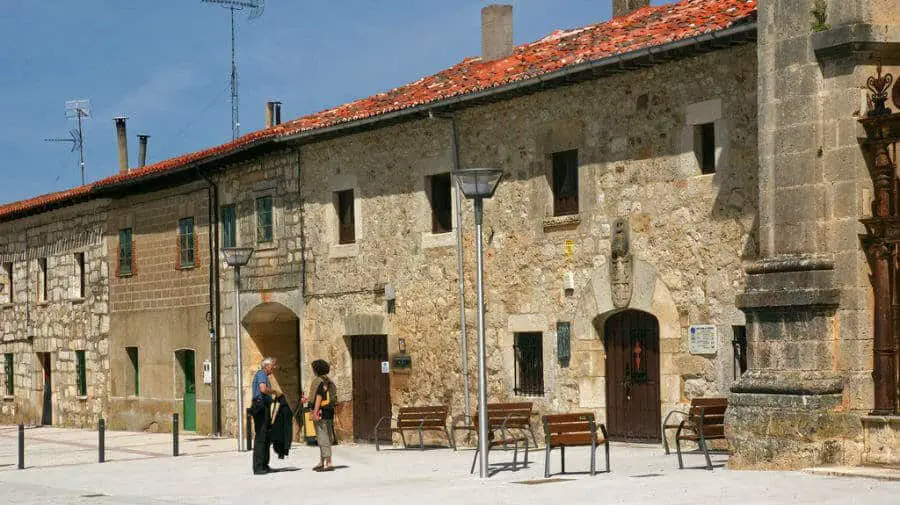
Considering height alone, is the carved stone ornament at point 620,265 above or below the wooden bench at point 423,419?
above

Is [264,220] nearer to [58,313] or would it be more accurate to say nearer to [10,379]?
Answer: [58,313]

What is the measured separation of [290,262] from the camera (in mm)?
26656

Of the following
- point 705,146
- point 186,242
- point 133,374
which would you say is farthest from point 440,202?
point 133,374

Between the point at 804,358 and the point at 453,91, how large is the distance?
29.7 ft

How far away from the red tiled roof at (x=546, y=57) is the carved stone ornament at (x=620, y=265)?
2.18m

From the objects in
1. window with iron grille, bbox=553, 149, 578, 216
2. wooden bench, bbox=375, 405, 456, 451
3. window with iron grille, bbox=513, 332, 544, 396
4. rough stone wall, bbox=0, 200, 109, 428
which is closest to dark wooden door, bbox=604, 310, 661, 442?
window with iron grille, bbox=513, 332, 544, 396

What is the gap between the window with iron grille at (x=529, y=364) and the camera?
21172 mm

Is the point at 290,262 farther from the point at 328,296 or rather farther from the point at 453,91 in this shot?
Result: the point at 453,91

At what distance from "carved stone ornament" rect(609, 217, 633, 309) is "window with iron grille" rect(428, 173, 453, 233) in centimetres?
386

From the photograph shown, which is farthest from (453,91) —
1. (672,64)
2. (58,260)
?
(58,260)

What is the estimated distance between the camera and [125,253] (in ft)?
107

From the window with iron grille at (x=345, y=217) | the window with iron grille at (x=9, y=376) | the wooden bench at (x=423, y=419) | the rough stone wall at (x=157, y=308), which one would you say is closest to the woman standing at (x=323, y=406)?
the wooden bench at (x=423, y=419)

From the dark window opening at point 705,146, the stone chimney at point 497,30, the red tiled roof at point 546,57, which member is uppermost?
the stone chimney at point 497,30

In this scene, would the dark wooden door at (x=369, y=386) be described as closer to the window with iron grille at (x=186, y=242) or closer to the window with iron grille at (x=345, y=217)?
the window with iron grille at (x=345, y=217)
